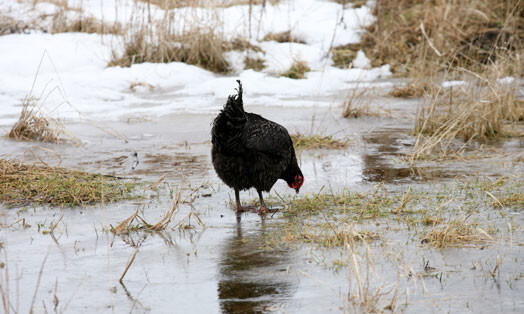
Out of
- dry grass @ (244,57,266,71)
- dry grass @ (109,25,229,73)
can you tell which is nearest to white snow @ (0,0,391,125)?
dry grass @ (244,57,266,71)

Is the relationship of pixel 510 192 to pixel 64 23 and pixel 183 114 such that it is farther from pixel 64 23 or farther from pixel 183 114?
pixel 64 23

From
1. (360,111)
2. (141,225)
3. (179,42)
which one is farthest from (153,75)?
(141,225)

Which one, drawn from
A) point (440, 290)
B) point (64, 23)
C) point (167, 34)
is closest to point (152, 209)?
point (440, 290)

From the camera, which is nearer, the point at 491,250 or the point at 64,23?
the point at 491,250

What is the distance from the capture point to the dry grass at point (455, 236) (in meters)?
4.40

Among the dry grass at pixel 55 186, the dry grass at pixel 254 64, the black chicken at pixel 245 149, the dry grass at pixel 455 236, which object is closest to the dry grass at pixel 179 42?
the dry grass at pixel 254 64

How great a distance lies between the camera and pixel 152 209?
18.6 feet

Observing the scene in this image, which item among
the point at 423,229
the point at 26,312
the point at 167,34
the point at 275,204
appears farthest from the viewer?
the point at 167,34

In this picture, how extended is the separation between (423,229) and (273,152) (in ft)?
5.44

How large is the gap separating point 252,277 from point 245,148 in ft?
6.16

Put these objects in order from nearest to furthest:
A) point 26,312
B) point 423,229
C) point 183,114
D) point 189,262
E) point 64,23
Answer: point 26,312, point 189,262, point 423,229, point 183,114, point 64,23

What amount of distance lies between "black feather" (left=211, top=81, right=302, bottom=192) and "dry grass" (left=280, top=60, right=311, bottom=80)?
756 cm

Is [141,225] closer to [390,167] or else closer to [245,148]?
[245,148]

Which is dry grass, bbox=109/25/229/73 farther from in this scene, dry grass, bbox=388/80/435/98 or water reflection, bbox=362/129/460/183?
water reflection, bbox=362/129/460/183
